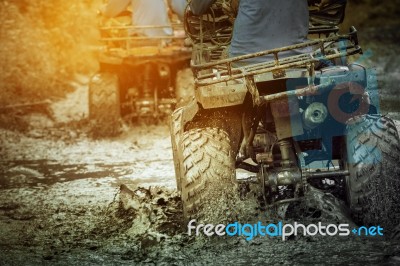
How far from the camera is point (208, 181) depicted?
487 centimetres

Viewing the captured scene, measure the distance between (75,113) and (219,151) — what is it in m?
7.87

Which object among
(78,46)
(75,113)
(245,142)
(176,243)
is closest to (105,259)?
(176,243)

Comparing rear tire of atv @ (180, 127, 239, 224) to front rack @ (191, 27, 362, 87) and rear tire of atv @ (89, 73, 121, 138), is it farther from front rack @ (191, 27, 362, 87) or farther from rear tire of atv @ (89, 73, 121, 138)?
rear tire of atv @ (89, 73, 121, 138)

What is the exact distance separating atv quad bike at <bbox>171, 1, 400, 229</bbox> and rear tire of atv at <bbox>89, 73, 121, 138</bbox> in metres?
5.06

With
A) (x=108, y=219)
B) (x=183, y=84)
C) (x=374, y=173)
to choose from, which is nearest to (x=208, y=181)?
(x=374, y=173)

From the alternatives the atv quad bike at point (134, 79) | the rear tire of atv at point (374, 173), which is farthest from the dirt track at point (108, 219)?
the atv quad bike at point (134, 79)

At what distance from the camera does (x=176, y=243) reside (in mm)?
4992

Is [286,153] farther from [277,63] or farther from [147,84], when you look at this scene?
[147,84]

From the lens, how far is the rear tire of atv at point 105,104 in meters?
10.3

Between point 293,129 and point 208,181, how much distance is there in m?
0.76

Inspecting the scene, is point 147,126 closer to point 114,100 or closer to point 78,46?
point 114,100

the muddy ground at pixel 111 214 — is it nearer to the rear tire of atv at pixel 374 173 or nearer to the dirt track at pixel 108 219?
the dirt track at pixel 108 219

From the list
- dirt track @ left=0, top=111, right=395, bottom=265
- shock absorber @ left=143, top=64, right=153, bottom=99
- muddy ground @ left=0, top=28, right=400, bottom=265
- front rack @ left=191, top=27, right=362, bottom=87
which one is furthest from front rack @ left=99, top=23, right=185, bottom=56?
front rack @ left=191, top=27, right=362, bottom=87

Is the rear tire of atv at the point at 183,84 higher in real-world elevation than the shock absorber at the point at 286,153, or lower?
higher
